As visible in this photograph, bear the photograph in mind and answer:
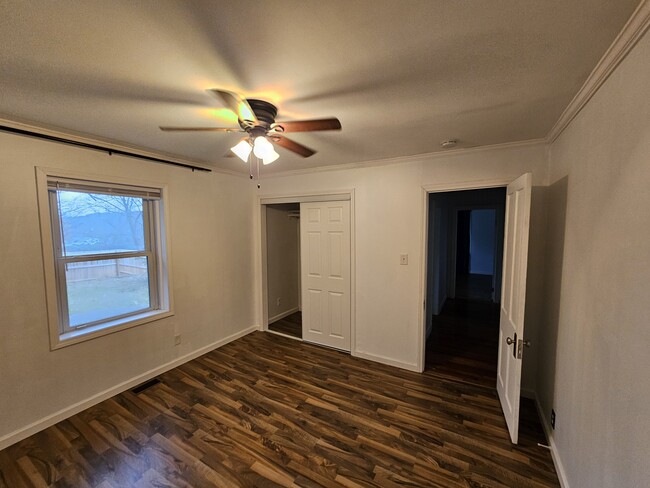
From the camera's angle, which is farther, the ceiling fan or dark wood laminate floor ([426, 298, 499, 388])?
dark wood laminate floor ([426, 298, 499, 388])

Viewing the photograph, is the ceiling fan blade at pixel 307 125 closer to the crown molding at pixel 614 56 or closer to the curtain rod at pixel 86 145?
the crown molding at pixel 614 56

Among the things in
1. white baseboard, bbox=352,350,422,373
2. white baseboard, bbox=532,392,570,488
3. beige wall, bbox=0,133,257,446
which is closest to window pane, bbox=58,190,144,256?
beige wall, bbox=0,133,257,446

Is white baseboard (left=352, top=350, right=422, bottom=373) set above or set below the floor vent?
above

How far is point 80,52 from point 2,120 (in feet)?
4.42

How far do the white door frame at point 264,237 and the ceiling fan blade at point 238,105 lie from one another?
5.92ft

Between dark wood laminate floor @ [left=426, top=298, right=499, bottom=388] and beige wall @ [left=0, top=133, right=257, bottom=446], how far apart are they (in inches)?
106

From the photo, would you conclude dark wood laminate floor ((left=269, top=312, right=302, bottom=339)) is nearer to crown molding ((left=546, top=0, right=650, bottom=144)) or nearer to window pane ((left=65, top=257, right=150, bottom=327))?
window pane ((left=65, top=257, right=150, bottom=327))

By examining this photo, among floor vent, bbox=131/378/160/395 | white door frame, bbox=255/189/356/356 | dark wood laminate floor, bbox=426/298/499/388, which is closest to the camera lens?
floor vent, bbox=131/378/160/395

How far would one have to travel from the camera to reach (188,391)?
8.57ft

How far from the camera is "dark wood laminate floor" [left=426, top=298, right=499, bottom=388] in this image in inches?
116

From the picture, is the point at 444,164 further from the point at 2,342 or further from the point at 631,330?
the point at 2,342

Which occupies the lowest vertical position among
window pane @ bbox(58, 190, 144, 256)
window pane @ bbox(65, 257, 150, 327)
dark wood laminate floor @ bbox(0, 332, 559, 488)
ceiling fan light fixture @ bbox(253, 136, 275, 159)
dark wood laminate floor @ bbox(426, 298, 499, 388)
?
dark wood laminate floor @ bbox(0, 332, 559, 488)

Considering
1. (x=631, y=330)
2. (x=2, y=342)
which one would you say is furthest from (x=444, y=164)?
(x=2, y=342)

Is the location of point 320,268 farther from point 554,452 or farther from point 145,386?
point 554,452
